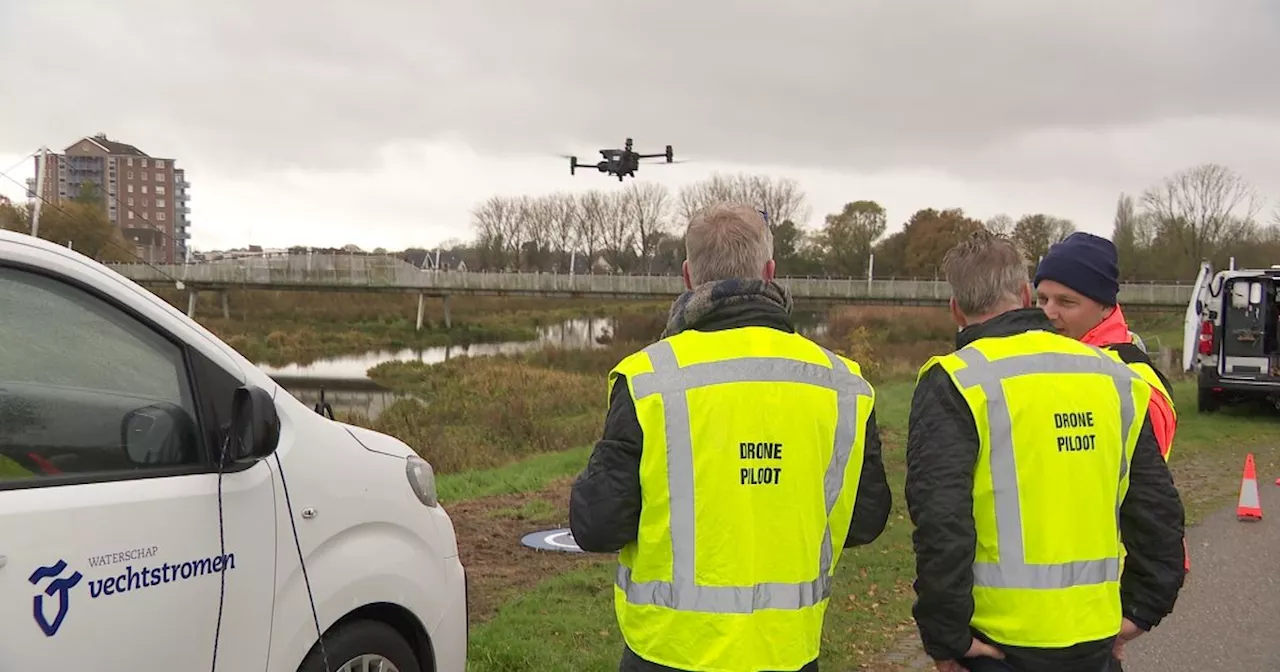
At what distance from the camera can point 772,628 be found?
2365 mm

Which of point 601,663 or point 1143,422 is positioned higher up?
point 1143,422

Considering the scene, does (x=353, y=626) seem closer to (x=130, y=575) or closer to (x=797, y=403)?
(x=130, y=575)

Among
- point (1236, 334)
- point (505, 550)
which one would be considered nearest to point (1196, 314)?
point (1236, 334)

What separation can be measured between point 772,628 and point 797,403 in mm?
569

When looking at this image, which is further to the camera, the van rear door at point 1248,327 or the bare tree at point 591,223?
the bare tree at point 591,223

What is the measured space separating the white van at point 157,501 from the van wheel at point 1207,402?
16.0 metres

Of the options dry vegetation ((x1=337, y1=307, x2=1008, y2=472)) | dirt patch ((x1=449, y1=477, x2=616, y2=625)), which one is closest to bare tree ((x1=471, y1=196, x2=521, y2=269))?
dry vegetation ((x1=337, y1=307, x2=1008, y2=472))

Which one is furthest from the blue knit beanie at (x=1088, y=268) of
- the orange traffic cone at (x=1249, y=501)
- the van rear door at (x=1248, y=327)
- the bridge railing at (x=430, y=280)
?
the bridge railing at (x=430, y=280)

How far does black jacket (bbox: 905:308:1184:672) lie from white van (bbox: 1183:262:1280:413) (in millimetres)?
14476

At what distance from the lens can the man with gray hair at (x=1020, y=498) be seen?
8.05ft

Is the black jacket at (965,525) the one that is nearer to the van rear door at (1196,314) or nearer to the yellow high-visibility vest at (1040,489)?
the yellow high-visibility vest at (1040,489)

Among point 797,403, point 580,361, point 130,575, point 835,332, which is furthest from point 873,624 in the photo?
point 835,332

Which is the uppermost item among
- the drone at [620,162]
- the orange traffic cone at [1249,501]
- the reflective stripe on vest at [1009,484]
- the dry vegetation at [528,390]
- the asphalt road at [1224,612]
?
the drone at [620,162]

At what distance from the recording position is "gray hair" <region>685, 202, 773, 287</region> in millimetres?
2508
